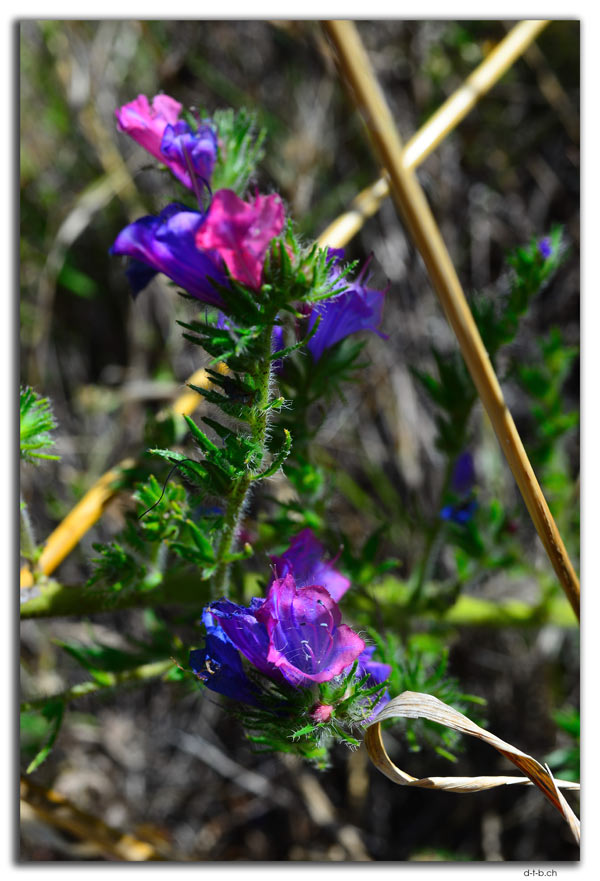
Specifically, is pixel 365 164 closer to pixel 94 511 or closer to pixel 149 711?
pixel 94 511

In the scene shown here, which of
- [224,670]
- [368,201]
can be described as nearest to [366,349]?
[368,201]

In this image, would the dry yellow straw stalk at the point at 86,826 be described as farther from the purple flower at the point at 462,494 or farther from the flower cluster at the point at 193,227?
the flower cluster at the point at 193,227

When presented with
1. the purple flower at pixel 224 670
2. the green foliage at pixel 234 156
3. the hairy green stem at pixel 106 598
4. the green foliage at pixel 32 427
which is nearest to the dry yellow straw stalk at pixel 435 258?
the green foliage at pixel 234 156

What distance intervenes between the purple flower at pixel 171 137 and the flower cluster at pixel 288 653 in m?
0.79

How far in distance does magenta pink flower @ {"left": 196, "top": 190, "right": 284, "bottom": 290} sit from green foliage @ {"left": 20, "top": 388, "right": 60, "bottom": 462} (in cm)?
62

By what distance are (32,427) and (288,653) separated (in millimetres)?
732

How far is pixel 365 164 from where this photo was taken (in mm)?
3283

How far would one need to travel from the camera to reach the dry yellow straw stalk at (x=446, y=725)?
1483mm

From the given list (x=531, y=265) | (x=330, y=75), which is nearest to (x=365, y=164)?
(x=330, y=75)

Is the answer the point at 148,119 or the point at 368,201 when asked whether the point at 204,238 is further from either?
the point at 368,201

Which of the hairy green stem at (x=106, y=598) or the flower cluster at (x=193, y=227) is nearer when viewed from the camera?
the flower cluster at (x=193, y=227)

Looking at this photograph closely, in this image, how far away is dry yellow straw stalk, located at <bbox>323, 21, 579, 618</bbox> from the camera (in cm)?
127

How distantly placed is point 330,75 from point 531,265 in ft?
5.84

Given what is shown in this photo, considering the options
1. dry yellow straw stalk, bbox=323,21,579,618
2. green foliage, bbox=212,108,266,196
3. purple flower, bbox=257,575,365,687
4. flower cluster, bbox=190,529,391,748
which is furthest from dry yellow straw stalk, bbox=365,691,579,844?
green foliage, bbox=212,108,266,196
